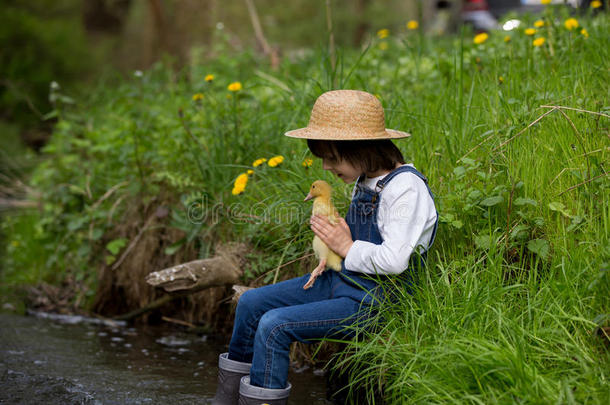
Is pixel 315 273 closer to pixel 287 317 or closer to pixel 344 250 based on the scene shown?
pixel 344 250

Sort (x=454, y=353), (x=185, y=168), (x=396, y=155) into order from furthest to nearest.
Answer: (x=185, y=168), (x=396, y=155), (x=454, y=353)

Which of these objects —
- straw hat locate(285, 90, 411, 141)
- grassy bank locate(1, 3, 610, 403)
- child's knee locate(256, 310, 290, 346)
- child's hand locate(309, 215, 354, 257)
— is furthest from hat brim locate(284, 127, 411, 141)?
child's knee locate(256, 310, 290, 346)

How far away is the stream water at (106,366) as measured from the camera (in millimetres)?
3049

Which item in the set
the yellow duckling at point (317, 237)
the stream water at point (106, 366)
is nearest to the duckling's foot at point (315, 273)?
the yellow duckling at point (317, 237)

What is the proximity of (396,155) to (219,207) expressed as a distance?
1.54 m

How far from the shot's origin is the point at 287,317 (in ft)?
8.25

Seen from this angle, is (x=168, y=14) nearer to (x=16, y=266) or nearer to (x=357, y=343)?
(x=16, y=266)

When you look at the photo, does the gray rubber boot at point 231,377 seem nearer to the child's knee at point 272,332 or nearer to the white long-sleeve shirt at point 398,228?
the child's knee at point 272,332

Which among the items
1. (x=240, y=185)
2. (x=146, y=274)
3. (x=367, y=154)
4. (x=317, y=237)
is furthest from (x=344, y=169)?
(x=146, y=274)

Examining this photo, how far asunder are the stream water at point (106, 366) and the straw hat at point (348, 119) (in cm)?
131

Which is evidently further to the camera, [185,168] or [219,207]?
[185,168]

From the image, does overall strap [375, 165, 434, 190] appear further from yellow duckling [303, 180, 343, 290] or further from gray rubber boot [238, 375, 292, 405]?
gray rubber boot [238, 375, 292, 405]

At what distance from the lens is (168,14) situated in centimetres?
923

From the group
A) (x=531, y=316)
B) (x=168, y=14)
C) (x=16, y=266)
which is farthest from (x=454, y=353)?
(x=168, y=14)
